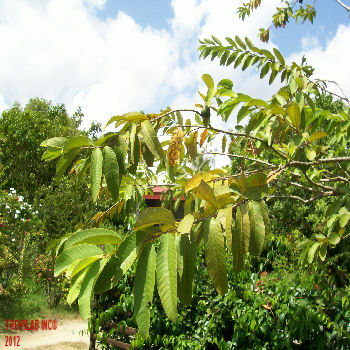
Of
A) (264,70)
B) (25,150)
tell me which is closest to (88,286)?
(264,70)

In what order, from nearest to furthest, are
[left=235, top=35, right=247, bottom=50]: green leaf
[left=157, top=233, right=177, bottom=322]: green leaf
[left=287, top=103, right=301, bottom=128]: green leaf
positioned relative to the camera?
[left=157, top=233, right=177, bottom=322]: green leaf, [left=287, top=103, right=301, bottom=128]: green leaf, [left=235, top=35, right=247, bottom=50]: green leaf

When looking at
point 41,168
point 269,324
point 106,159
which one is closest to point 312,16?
point 269,324

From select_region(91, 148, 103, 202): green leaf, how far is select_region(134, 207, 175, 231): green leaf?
22cm

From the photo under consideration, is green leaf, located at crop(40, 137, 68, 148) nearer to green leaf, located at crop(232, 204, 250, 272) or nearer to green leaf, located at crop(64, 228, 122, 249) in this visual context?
green leaf, located at crop(64, 228, 122, 249)

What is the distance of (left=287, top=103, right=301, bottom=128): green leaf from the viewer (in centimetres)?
136

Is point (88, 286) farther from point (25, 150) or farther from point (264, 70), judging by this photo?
point (25, 150)

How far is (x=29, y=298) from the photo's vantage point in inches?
291

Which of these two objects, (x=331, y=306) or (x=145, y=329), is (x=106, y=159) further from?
(x=331, y=306)

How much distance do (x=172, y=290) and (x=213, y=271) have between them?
11 centimetres

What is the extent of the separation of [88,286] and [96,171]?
0.32m

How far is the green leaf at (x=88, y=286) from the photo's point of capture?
767mm

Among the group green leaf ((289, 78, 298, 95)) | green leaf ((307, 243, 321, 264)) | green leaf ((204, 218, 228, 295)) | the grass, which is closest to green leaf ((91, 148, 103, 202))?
green leaf ((204, 218, 228, 295))

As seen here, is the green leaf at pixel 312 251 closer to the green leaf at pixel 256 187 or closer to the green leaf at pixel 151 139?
the green leaf at pixel 256 187

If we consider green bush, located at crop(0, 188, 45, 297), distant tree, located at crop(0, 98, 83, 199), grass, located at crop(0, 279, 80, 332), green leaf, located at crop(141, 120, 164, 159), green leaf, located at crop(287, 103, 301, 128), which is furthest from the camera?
distant tree, located at crop(0, 98, 83, 199)
